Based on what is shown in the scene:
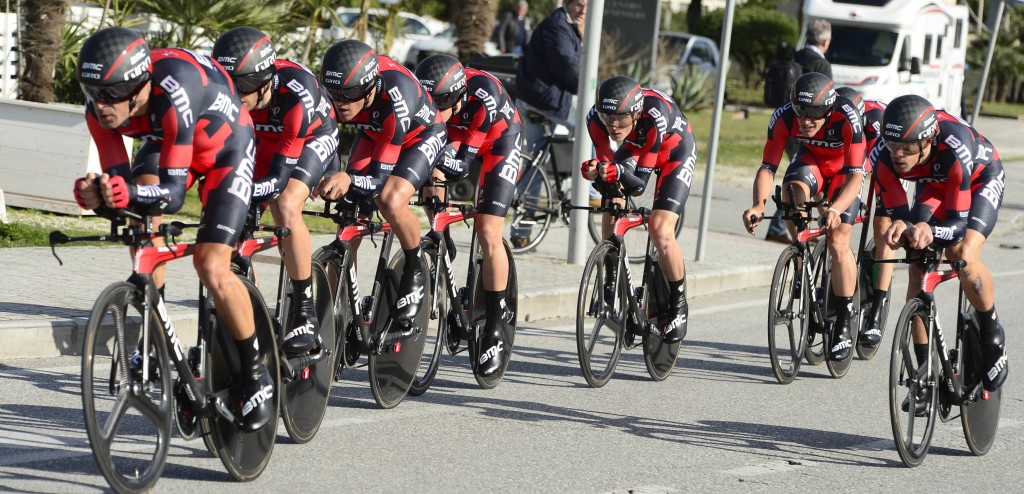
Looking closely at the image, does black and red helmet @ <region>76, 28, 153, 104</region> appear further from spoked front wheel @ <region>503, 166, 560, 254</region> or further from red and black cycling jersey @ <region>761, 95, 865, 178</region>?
spoked front wheel @ <region>503, 166, 560, 254</region>

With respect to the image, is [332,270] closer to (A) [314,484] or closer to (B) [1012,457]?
(A) [314,484]

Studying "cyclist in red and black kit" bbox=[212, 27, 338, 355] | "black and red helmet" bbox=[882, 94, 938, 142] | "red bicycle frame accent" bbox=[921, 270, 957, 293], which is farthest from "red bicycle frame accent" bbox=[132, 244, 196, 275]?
"red bicycle frame accent" bbox=[921, 270, 957, 293]

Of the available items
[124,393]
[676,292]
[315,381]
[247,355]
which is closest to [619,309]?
[676,292]

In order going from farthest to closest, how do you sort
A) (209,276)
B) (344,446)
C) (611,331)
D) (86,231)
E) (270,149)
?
1. (86,231)
2. (611,331)
3. (270,149)
4. (344,446)
5. (209,276)

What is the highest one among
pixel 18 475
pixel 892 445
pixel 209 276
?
pixel 209 276

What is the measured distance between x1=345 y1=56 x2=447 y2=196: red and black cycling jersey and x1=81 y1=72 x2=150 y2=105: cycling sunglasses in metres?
1.77

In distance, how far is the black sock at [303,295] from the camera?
6.12 m

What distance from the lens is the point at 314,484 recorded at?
17.8 ft

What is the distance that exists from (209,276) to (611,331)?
11.2 feet

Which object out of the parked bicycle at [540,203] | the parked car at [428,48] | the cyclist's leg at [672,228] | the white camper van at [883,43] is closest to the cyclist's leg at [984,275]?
the cyclist's leg at [672,228]

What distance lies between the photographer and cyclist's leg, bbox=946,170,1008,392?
6.51 meters

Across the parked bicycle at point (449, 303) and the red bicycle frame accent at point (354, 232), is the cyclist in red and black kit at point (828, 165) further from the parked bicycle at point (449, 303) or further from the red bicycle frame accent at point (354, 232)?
the red bicycle frame accent at point (354, 232)

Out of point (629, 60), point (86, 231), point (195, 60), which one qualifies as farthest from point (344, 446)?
point (629, 60)

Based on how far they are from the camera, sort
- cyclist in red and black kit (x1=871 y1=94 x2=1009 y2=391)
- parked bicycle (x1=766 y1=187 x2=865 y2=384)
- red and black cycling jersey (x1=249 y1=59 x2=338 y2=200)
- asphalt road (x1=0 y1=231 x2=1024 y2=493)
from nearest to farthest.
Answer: asphalt road (x1=0 y1=231 x2=1024 y2=493), red and black cycling jersey (x1=249 y1=59 x2=338 y2=200), cyclist in red and black kit (x1=871 y1=94 x2=1009 y2=391), parked bicycle (x1=766 y1=187 x2=865 y2=384)
